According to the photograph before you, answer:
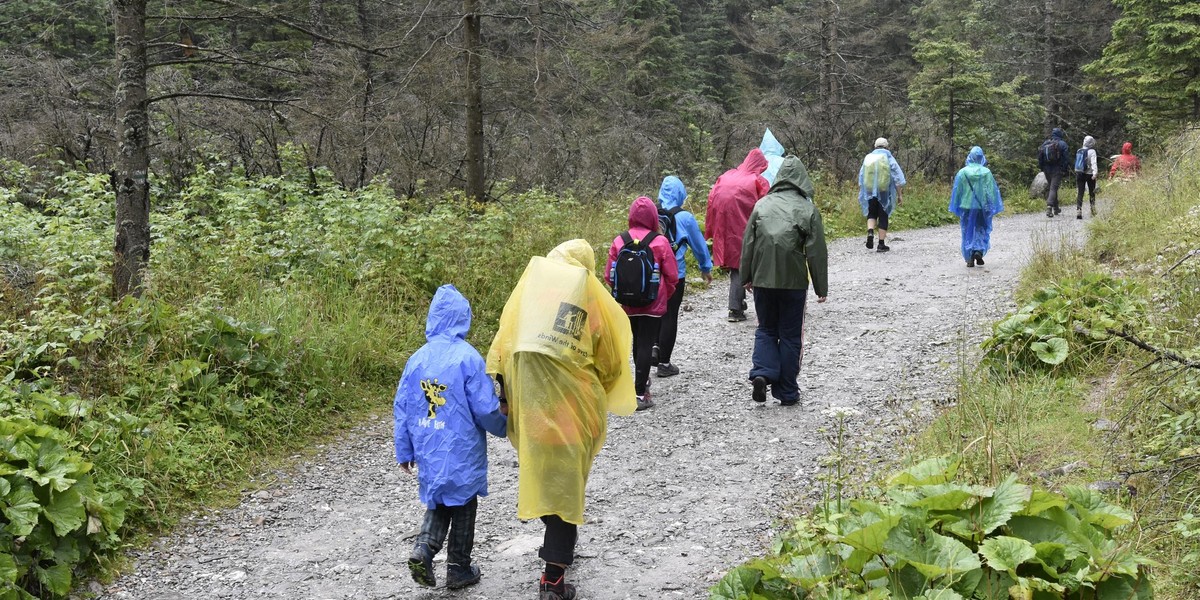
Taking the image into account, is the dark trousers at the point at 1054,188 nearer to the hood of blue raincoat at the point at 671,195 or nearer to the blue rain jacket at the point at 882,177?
the blue rain jacket at the point at 882,177

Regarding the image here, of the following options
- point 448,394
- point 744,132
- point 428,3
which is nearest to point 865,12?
point 744,132

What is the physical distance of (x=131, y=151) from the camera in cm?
759

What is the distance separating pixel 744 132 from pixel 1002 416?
1735cm

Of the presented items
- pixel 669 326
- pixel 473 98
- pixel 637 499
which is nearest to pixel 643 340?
pixel 669 326

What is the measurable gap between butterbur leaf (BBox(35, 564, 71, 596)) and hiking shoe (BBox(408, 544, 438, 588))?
1.89 meters

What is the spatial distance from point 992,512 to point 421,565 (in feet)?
8.91

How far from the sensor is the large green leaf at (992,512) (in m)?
3.45

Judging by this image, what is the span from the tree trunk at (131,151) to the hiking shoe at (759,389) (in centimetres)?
512

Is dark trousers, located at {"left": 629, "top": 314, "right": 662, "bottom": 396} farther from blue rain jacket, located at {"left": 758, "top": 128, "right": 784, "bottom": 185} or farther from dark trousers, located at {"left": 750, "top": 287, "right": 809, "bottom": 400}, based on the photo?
blue rain jacket, located at {"left": 758, "top": 128, "right": 784, "bottom": 185}

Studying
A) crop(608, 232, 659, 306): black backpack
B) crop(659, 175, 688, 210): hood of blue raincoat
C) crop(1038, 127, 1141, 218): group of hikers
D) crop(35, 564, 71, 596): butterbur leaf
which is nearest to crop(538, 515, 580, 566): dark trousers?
crop(35, 564, 71, 596): butterbur leaf

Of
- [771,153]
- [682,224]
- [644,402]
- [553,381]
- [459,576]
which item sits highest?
[771,153]

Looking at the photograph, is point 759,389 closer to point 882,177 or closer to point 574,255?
point 574,255

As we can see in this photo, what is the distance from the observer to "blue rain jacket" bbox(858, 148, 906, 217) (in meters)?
14.4

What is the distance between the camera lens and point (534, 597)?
15.8ft
